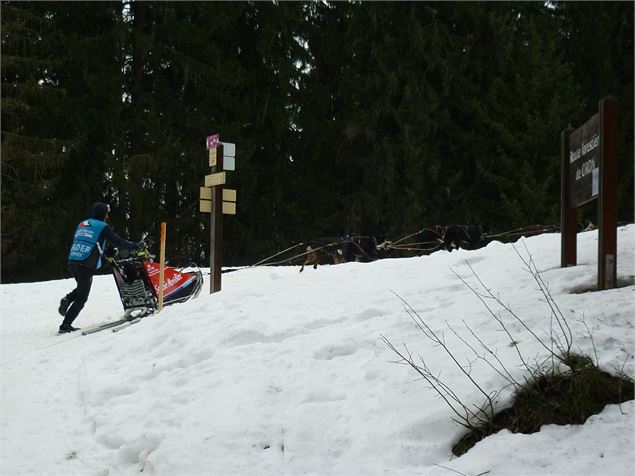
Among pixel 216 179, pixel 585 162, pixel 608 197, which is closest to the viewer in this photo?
pixel 608 197

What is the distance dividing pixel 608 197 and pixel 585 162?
679 millimetres

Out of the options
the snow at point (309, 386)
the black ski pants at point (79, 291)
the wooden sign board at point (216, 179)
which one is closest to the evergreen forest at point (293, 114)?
the wooden sign board at point (216, 179)

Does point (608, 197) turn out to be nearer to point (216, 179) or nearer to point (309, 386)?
point (309, 386)

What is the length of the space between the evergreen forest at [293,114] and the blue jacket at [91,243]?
508 inches

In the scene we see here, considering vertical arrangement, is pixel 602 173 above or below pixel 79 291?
above

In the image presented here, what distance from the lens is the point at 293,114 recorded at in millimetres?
25531

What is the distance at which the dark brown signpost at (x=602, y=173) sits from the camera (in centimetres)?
527

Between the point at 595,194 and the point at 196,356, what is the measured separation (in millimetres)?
3668

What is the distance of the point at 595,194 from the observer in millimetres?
5551

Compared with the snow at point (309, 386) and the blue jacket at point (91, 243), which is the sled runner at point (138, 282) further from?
the snow at point (309, 386)

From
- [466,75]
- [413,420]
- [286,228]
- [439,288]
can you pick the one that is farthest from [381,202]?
[413,420]

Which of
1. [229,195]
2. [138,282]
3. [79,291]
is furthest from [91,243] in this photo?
[229,195]

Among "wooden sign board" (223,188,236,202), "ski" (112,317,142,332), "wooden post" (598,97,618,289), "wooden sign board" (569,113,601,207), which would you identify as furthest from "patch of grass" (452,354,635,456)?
"wooden sign board" (223,188,236,202)

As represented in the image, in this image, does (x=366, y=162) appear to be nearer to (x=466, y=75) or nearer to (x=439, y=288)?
(x=466, y=75)
